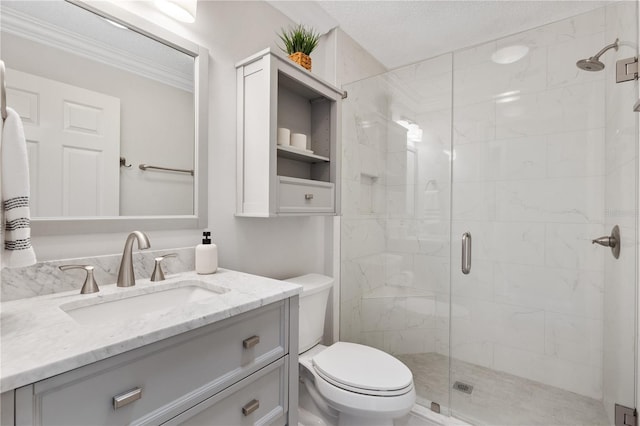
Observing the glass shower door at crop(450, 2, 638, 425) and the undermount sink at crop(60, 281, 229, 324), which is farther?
the glass shower door at crop(450, 2, 638, 425)

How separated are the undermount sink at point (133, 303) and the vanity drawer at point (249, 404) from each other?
273 mm

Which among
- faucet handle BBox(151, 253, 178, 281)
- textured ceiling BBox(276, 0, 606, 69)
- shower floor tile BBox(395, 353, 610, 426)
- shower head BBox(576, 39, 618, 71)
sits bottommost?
shower floor tile BBox(395, 353, 610, 426)

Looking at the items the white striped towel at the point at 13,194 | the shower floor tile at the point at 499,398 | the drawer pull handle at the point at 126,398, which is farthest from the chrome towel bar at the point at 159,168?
the shower floor tile at the point at 499,398

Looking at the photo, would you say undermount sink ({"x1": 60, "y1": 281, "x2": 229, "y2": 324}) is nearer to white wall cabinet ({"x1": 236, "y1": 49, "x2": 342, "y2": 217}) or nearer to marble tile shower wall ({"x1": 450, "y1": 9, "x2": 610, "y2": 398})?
white wall cabinet ({"x1": 236, "y1": 49, "x2": 342, "y2": 217})

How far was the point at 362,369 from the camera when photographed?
142cm

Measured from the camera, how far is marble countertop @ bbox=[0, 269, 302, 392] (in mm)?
537

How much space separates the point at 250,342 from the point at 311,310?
2.49 ft

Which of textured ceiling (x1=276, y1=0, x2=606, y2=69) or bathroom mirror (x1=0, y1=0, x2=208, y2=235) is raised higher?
textured ceiling (x1=276, y1=0, x2=606, y2=69)

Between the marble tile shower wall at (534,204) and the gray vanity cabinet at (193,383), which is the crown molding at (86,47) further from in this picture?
the marble tile shower wall at (534,204)

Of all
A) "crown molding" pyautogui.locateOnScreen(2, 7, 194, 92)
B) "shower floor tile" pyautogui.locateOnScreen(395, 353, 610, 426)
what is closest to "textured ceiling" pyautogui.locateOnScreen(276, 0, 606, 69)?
"crown molding" pyautogui.locateOnScreen(2, 7, 194, 92)

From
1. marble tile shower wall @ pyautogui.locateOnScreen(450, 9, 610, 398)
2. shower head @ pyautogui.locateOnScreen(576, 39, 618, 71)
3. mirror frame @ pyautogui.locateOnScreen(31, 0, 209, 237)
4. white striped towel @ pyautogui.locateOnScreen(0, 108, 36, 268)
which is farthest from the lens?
marble tile shower wall @ pyautogui.locateOnScreen(450, 9, 610, 398)

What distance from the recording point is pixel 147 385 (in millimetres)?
691

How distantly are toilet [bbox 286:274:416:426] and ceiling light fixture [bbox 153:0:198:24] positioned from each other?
1267 millimetres

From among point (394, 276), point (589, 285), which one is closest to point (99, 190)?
point (394, 276)
